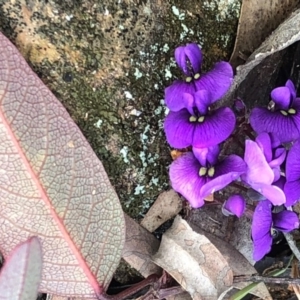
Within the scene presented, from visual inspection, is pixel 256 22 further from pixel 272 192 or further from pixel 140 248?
pixel 140 248

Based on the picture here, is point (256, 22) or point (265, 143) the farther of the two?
point (256, 22)

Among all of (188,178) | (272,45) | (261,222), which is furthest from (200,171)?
(272,45)

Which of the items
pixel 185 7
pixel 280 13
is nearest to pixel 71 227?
pixel 185 7

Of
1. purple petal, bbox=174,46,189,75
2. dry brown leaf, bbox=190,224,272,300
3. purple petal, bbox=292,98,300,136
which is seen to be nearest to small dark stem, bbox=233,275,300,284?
dry brown leaf, bbox=190,224,272,300

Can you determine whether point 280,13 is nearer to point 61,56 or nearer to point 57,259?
point 61,56

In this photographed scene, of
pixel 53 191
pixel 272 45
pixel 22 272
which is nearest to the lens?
pixel 22 272

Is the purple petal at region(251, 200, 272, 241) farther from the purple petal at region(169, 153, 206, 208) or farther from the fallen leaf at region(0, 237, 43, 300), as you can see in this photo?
the fallen leaf at region(0, 237, 43, 300)

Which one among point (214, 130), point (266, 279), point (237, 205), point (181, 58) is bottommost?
point (266, 279)

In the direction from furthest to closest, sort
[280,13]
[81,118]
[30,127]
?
[280,13]
[81,118]
[30,127]
